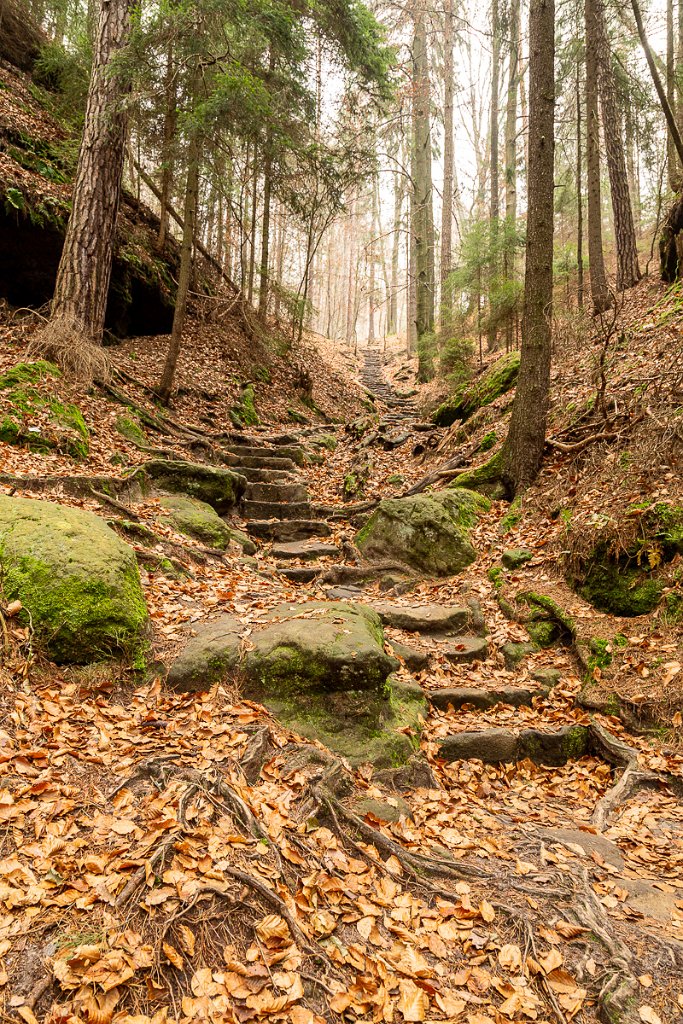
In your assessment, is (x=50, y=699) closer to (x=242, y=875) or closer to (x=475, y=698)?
(x=242, y=875)

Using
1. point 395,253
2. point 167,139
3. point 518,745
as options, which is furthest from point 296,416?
point 395,253

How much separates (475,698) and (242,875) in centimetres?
274

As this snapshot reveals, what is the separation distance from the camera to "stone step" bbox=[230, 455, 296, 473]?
32.4 feet

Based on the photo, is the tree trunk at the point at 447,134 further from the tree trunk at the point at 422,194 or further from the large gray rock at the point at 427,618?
the large gray rock at the point at 427,618

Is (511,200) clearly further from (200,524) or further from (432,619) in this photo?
(432,619)

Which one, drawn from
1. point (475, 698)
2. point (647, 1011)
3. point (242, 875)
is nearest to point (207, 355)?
point (475, 698)

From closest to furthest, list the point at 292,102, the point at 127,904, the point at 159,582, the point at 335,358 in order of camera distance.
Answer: the point at 127,904
the point at 159,582
the point at 292,102
the point at 335,358

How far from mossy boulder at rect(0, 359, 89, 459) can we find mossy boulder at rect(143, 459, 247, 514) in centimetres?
94

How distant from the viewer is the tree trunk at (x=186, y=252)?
352 inches

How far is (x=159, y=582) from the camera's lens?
5223 millimetres

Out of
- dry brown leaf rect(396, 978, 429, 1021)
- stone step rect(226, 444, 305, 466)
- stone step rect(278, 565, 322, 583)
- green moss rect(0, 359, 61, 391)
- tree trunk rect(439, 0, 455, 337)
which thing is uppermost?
tree trunk rect(439, 0, 455, 337)

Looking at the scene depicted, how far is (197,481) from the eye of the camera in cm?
776

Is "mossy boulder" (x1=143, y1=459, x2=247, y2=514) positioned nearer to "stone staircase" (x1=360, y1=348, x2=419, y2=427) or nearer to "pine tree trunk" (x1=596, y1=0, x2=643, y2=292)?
"stone staircase" (x1=360, y1=348, x2=419, y2=427)

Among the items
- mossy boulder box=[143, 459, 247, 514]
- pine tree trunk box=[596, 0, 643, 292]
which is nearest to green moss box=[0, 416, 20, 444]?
mossy boulder box=[143, 459, 247, 514]
